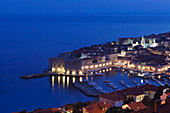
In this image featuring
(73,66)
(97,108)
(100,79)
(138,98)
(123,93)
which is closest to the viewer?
(97,108)

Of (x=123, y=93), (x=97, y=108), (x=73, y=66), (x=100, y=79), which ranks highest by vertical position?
(x=73, y=66)

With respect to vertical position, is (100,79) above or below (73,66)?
below

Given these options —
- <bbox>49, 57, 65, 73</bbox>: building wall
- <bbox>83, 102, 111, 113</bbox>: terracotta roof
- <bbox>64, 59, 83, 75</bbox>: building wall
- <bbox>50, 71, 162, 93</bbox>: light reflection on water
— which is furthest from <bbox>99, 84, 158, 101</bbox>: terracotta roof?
<bbox>49, 57, 65, 73</bbox>: building wall

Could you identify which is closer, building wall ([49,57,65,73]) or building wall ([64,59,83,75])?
building wall ([64,59,83,75])

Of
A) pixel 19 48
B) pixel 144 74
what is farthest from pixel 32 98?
pixel 19 48

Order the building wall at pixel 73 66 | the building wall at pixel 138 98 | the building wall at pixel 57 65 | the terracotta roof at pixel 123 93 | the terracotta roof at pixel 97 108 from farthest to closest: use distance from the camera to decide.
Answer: the building wall at pixel 57 65, the building wall at pixel 73 66, the building wall at pixel 138 98, the terracotta roof at pixel 123 93, the terracotta roof at pixel 97 108

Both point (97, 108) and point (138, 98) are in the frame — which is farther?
point (138, 98)

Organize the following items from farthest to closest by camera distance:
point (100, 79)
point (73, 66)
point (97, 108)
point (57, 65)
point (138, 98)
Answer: point (57, 65)
point (73, 66)
point (100, 79)
point (138, 98)
point (97, 108)

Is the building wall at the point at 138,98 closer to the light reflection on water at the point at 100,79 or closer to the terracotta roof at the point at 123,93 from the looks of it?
the terracotta roof at the point at 123,93

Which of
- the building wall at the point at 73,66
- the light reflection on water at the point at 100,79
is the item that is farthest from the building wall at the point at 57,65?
the light reflection on water at the point at 100,79

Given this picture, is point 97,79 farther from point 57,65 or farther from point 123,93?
point 123,93

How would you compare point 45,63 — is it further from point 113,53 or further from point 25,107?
point 25,107

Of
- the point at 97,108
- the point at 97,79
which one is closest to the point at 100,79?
the point at 97,79

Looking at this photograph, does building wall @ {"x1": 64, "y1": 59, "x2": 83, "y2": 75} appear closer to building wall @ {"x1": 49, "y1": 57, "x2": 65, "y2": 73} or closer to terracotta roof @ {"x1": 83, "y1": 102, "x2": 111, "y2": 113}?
building wall @ {"x1": 49, "y1": 57, "x2": 65, "y2": 73}
